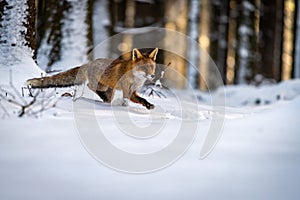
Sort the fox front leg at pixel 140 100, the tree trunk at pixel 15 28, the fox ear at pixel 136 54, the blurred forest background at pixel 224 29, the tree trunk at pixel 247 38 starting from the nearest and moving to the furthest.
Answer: the fox front leg at pixel 140 100 < the fox ear at pixel 136 54 < the tree trunk at pixel 15 28 < the blurred forest background at pixel 224 29 < the tree trunk at pixel 247 38

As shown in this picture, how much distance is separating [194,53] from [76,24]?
13.0 m

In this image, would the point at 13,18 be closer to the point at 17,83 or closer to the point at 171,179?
the point at 17,83

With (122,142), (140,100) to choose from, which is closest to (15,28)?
(140,100)

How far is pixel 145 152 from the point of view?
12.4 ft

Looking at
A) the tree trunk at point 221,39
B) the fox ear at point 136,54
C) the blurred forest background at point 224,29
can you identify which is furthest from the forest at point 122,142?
the tree trunk at point 221,39

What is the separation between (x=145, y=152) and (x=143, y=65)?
62.2 inches

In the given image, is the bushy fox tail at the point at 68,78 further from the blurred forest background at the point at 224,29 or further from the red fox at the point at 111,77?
the blurred forest background at the point at 224,29

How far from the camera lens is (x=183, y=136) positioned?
4082 millimetres

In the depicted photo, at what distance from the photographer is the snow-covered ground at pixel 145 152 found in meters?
3.35

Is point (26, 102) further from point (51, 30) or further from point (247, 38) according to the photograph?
point (247, 38)

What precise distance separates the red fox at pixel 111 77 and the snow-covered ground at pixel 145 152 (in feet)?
1.93

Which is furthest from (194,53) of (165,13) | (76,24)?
(76,24)

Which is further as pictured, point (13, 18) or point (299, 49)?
point (299, 49)

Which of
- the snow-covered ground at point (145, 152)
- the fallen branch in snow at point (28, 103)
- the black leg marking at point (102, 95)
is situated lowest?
the snow-covered ground at point (145, 152)
